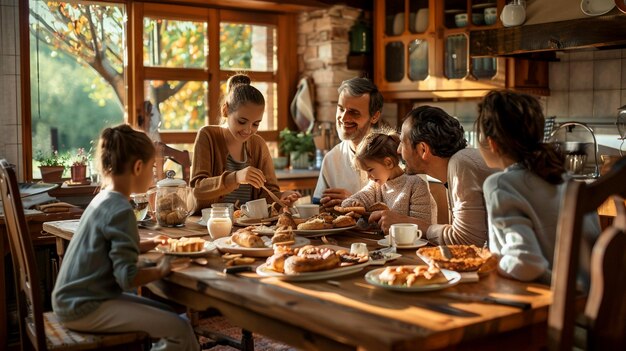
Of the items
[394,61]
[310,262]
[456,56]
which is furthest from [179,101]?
[310,262]

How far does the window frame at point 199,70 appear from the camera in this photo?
4641 millimetres

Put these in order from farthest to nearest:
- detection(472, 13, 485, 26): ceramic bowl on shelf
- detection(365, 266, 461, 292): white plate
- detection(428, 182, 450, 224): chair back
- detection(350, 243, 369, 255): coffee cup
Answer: detection(472, 13, 485, 26): ceramic bowl on shelf < detection(428, 182, 450, 224): chair back < detection(350, 243, 369, 255): coffee cup < detection(365, 266, 461, 292): white plate

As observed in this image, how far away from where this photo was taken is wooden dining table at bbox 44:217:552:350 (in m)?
1.49

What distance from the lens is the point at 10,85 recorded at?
453 cm

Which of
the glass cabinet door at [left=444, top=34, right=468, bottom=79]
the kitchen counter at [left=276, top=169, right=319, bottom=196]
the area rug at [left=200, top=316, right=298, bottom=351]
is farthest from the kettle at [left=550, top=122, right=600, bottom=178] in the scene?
the area rug at [left=200, top=316, right=298, bottom=351]

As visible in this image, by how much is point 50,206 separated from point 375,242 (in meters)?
2.05

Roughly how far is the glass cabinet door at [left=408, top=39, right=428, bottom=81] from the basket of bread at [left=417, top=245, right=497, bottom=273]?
3.35 meters

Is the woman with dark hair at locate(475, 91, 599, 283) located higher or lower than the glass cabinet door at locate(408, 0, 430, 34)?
lower

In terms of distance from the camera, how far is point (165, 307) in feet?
7.47

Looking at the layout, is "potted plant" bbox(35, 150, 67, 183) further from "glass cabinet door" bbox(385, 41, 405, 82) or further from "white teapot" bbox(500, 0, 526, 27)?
"white teapot" bbox(500, 0, 526, 27)

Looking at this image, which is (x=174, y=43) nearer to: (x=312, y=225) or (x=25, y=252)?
(x=312, y=225)

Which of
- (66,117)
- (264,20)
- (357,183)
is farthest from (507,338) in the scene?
(264,20)

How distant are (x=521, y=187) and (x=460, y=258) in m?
0.28

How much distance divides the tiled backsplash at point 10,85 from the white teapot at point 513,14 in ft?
9.70
